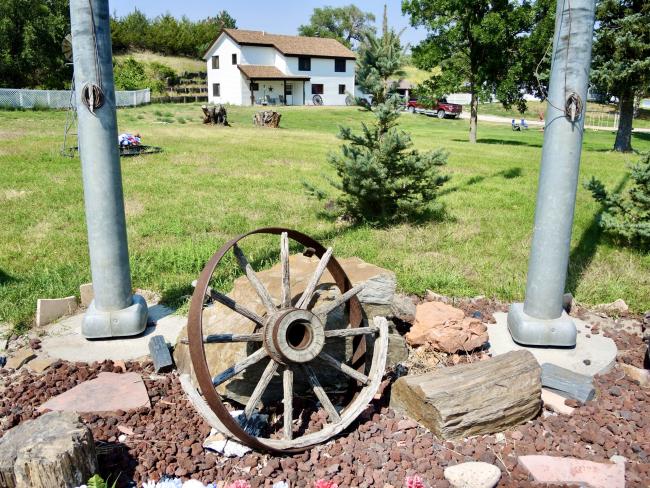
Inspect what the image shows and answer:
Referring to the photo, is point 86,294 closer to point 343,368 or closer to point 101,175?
point 101,175

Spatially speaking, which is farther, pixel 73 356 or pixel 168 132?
pixel 168 132

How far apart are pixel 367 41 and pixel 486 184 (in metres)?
5.92

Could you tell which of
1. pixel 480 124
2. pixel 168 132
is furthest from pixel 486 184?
pixel 480 124

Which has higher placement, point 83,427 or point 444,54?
point 444,54

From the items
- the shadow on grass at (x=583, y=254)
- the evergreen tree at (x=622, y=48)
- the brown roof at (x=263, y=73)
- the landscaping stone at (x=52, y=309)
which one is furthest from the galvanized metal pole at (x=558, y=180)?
the brown roof at (x=263, y=73)

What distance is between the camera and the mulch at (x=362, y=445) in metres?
3.12

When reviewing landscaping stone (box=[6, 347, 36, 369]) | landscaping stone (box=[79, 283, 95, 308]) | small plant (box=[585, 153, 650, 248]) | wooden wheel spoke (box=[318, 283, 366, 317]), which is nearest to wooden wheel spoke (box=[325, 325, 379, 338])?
wooden wheel spoke (box=[318, 283, 366, 317])

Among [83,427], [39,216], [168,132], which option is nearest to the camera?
[83,427]

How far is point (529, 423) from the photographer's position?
12.0 feet

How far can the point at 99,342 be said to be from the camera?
470 centimetres

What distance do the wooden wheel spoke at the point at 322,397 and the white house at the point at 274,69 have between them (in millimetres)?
47199

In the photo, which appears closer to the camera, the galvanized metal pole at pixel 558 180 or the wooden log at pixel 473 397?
the wooden log at pixel 473 397

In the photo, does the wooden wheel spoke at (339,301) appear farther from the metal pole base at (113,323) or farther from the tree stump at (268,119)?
the tree stump at (268,119)

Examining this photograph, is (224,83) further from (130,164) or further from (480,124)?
(130,164)
